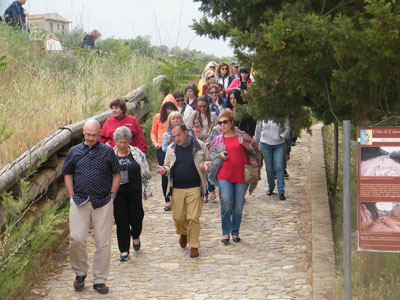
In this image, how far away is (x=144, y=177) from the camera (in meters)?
8.62

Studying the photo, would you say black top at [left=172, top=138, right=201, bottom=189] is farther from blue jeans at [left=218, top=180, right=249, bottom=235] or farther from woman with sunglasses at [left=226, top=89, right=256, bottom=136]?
woman with sunglasses at [left=226, top=89, right=256, bottom=136]

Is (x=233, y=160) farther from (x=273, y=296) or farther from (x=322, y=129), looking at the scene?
(x=322, y=129)

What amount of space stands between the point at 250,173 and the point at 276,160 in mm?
Result: 2425

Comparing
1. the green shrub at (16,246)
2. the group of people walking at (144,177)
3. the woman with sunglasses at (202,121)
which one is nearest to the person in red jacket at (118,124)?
the group of people walking at (144,177)

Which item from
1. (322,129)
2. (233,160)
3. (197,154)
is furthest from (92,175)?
(322,129)

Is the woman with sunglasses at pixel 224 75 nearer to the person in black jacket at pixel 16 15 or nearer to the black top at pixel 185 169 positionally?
the person in black jacket at pixel 16 15

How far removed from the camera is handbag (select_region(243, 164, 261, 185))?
893 centimetres

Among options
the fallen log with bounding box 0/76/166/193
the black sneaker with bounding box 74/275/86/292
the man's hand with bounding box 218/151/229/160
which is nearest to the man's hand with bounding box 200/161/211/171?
the man's hand with bounding box 218/151/229/160

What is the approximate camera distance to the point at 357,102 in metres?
6.91

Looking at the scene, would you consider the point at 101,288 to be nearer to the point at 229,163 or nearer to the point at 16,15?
the point at 229,163

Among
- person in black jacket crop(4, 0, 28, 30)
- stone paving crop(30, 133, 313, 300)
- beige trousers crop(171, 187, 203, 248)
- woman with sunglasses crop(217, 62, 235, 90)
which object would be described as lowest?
stone paving crop(30, 133, 313, 300)

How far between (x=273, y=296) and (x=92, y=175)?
2417 mm

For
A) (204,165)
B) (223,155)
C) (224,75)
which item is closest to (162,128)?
(223,155)

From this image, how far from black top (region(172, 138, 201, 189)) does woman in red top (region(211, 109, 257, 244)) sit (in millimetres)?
525
